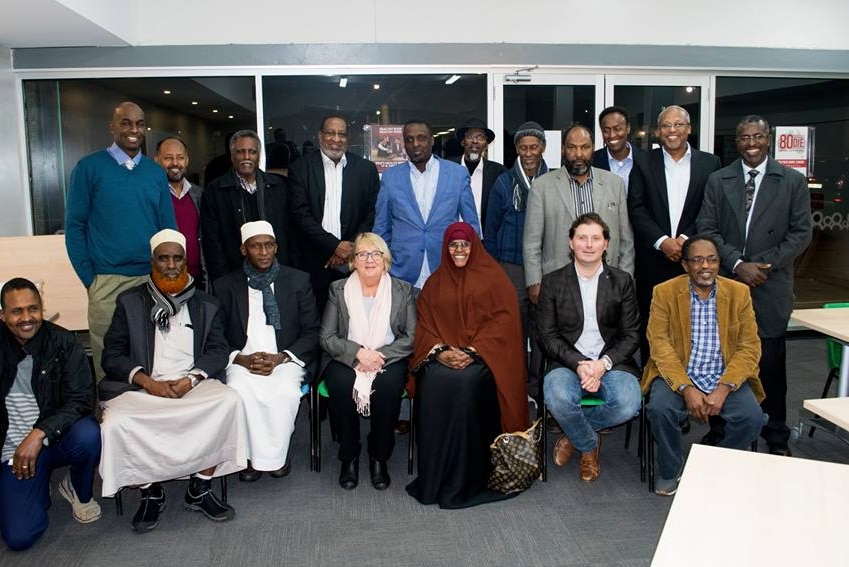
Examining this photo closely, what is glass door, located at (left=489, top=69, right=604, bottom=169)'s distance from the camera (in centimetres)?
626

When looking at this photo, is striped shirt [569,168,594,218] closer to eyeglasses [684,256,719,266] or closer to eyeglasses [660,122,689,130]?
eyeglasses [660,122,689,130]

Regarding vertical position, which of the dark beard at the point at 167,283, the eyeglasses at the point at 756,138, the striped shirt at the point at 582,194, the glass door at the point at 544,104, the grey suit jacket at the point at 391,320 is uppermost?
the glass door at the point at 544,104

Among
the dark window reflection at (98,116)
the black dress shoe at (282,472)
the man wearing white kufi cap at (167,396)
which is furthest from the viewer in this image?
the dark window reflection at (98,116)

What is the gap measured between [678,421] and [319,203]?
2573mm

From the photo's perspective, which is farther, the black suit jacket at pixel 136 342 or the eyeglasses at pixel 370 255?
the eyeglasses at pixel 370 255

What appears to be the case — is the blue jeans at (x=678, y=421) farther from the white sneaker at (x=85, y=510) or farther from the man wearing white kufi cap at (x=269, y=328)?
the white sneaker at (x=85, y=510)

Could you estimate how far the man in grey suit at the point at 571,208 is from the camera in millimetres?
4312

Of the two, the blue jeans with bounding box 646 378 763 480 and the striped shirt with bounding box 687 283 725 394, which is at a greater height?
the striped shirt with bounding box 687 283 725 394

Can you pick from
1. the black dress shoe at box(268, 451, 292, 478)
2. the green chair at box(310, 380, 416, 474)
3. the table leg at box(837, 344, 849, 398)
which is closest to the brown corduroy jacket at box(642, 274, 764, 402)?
the table leg at box(837, 344, 849, 398)

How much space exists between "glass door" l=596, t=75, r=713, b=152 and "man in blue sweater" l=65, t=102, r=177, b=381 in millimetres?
4149

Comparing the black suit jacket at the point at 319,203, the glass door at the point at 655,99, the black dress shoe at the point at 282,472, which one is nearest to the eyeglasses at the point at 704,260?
the black suit jacket at the point at 319,203

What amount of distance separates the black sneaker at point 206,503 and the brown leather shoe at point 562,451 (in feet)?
5.94

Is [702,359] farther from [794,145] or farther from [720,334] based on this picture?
[794,145]

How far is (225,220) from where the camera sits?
14.6 feet
